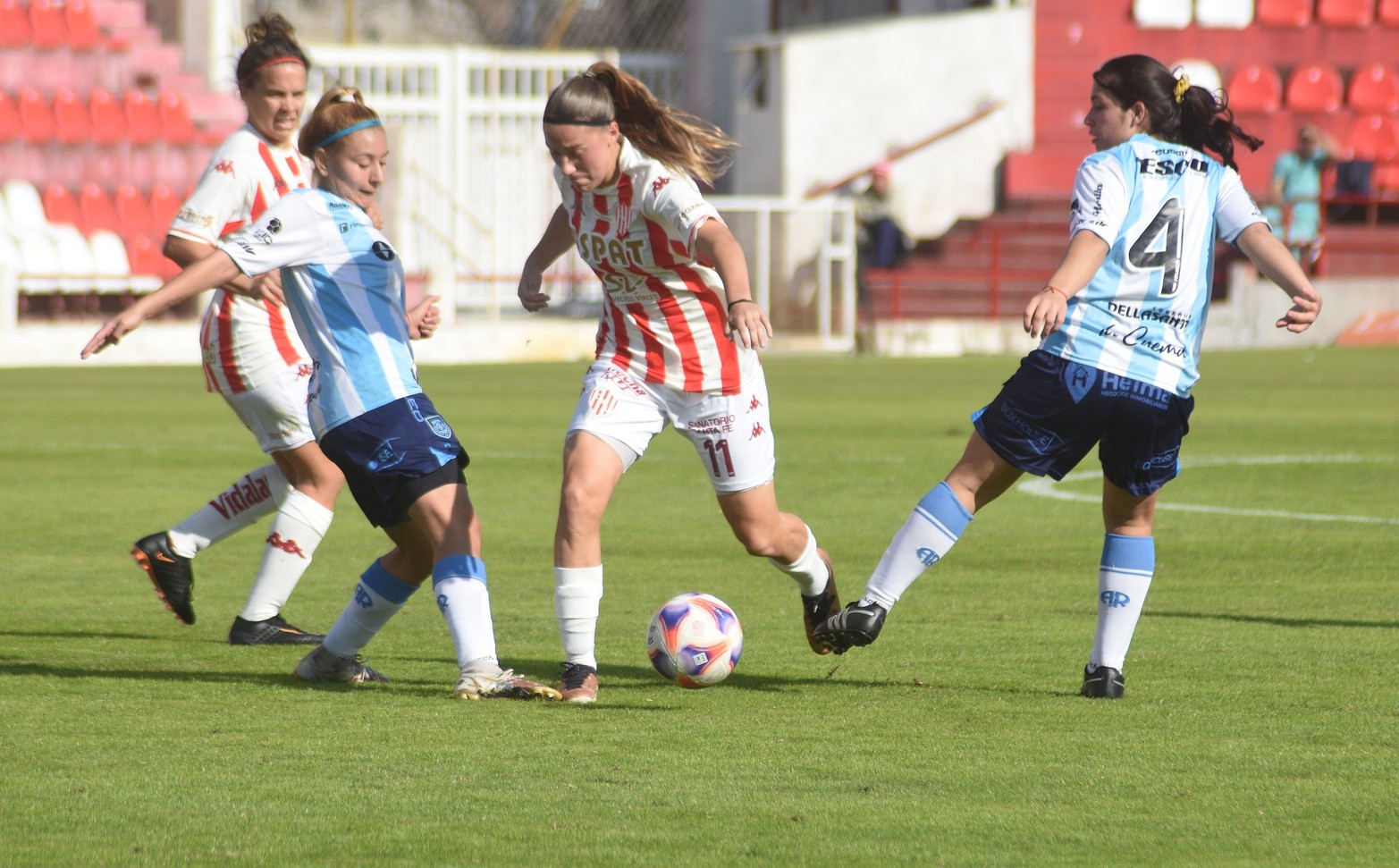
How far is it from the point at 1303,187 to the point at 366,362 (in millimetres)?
22799

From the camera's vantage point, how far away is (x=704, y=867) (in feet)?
11.6

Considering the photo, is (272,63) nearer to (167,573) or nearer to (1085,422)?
(167,573)

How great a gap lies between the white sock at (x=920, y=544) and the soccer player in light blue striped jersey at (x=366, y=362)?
100 centimetres

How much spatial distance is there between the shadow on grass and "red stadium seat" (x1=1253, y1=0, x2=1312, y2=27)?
26.9 metres

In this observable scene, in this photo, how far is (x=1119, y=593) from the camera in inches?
209

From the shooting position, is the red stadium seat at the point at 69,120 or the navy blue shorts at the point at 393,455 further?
the red stadium seat at the point at 69,120

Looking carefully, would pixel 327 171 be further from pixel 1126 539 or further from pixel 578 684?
pixel 1126 539

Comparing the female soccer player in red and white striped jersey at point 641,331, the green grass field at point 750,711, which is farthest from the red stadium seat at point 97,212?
the female soccer player in red and white striped jersey at point 641,331

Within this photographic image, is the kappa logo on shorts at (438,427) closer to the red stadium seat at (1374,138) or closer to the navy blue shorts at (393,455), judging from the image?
the navy blue shorts at (393,455)

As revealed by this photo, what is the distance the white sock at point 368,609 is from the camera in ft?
17.6

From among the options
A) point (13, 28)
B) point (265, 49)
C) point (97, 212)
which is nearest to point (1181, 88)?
point (265, 49)

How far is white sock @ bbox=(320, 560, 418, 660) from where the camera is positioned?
5379 millimetres

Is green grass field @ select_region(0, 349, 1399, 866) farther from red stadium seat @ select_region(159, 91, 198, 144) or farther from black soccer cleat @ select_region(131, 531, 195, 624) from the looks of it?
red stadium seat @ select_region(159, 91, 198, 144)

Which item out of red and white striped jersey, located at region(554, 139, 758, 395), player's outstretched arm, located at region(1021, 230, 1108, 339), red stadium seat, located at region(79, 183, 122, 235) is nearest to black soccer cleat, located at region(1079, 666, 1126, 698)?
player's outstretched arm, located at region(1021, 230, 1108, 339)
